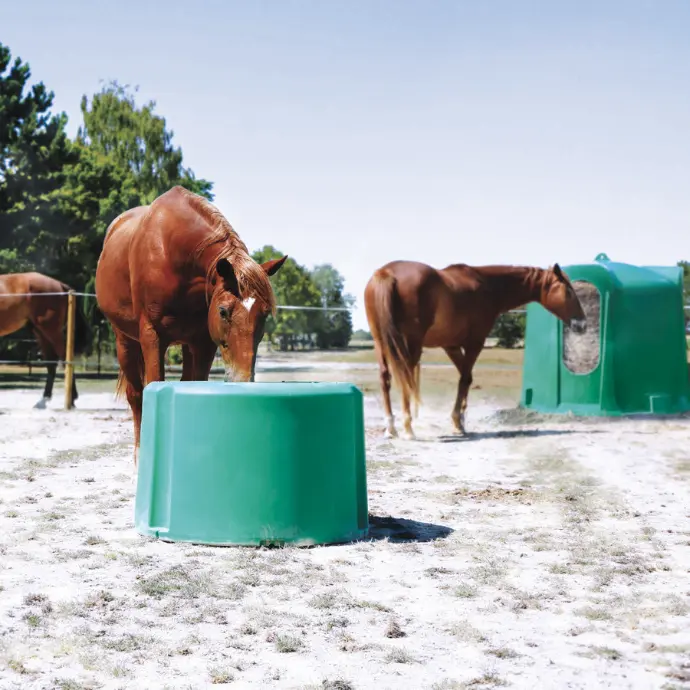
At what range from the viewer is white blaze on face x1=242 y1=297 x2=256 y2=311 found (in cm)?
493

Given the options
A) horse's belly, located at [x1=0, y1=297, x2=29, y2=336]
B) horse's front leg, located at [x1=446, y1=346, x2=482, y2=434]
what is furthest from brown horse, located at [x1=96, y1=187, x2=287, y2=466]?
horse's belly, located at [x1=0, y1=297, x2=29, y2=336]

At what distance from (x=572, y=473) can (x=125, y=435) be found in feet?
15.6

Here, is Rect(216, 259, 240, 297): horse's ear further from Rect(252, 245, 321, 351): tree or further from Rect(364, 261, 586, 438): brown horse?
Rect(252, 245, 321, 351): tree

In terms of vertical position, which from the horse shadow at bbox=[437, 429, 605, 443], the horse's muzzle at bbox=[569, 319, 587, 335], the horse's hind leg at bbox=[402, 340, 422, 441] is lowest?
the horse shadow at bbox=[437, 429, 605, 443]

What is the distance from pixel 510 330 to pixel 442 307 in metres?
26.6

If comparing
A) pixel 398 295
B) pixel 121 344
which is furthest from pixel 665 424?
pixel 121 344

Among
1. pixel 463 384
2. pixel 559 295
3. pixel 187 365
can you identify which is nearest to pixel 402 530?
pixel 187 365

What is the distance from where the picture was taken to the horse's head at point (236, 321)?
489cm

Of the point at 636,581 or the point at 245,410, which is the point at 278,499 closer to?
the point at 245,410

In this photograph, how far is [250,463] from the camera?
13.0 feet

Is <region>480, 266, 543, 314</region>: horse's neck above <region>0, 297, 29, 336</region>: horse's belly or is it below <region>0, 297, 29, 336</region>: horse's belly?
above

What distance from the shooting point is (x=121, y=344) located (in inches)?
278

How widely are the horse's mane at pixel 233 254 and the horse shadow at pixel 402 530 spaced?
1345 millimetres

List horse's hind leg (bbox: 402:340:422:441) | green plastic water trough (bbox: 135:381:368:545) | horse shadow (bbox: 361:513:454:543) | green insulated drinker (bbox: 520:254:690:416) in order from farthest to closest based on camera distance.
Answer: green insulated drinker (bbox: 520:254:690:416)
horse's hind leg (bbox: 402:340:422:441)
horse shadow (bbox: 361:513:454:543)
green plastic water trough (bbox: 135:381:368:545)
